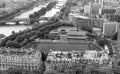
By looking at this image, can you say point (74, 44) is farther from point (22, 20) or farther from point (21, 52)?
point (22, 20)

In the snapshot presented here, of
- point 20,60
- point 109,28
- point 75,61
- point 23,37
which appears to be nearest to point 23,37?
point 23,37

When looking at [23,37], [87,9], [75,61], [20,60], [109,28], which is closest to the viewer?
[75,61]

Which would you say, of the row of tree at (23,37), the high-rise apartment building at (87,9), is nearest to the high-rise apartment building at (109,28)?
the row of tree at (23,37)

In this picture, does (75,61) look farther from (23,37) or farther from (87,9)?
(87,9)

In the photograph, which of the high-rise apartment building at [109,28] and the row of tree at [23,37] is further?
the high-rise apartment building at [109,28]

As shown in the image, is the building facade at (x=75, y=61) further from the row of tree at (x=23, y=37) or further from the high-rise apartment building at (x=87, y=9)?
the high-rise apartment building at (x=87, y=9)

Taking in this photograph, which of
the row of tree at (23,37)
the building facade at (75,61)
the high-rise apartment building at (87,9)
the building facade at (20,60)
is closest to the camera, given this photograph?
the building facade at (75,61)

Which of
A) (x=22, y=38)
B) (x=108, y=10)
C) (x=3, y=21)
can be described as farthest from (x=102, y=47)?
(x=3, y=21)

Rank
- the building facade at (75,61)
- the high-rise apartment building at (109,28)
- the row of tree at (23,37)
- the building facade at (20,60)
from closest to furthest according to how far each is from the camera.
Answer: the building facade at (75,61) → the building facade at (20,60) → the row of tree at (23,37) → the high-rise apartment building at (109,28)
